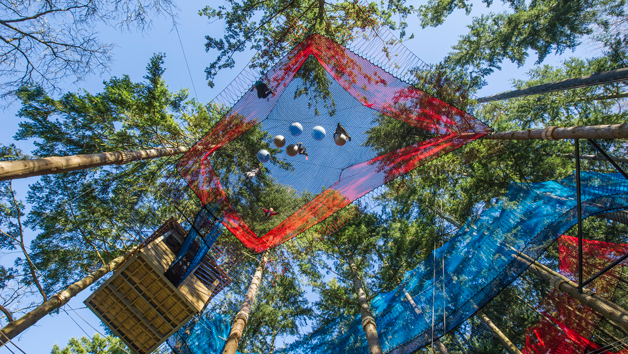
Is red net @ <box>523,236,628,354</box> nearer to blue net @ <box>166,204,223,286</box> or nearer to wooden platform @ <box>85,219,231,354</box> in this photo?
blue net @ <box>166,204,223,286</box>

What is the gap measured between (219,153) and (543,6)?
10.9 m

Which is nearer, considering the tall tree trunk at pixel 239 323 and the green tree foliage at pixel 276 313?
the tall tree trunk at pixel 239 323

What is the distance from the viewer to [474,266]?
4051 millimetres

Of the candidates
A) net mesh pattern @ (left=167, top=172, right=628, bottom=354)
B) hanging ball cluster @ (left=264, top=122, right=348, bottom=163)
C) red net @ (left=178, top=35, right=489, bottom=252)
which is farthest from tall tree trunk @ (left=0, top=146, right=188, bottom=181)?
net mesh pattern @ (left=167, top=172, right=628, bottom=354)

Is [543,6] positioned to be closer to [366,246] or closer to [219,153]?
[366,246]

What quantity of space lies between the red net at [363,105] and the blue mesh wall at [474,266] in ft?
4.92

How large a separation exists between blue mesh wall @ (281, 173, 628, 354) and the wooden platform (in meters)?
2.10

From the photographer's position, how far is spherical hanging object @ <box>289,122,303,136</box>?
20.7 ft

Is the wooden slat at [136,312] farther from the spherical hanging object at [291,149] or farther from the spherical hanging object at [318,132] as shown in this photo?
the spherical hanging object at [318,132]

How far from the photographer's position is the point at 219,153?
6.79 metres

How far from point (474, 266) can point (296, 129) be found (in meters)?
4.40

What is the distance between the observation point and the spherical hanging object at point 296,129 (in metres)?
6.32

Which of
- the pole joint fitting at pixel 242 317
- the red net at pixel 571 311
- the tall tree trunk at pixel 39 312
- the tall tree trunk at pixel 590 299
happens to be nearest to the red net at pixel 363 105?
the pole joint fitting at pixel 242 317

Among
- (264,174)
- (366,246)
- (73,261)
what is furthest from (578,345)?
(73,261)
